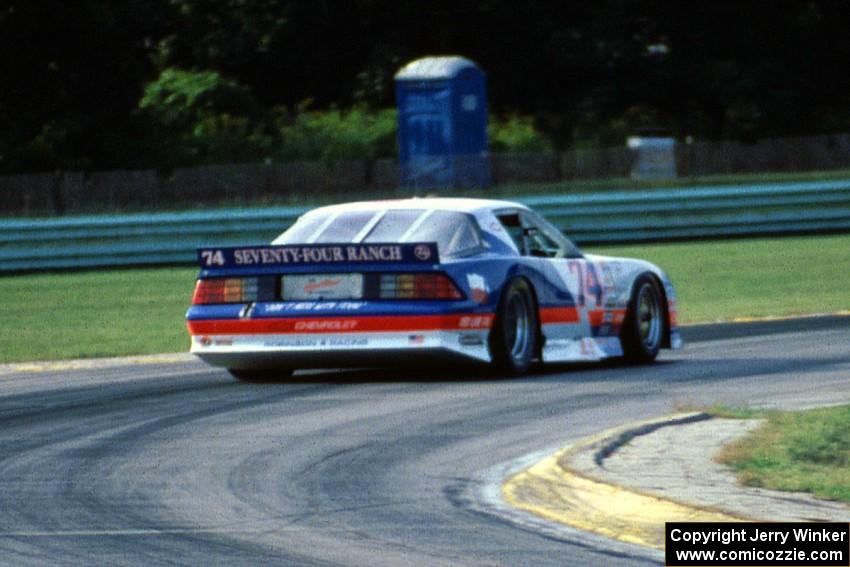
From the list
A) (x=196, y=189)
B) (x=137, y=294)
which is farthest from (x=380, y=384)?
(x=196, y=189)

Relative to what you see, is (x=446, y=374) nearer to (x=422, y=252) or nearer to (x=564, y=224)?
(x=422, y=252)

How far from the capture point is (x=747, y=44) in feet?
190

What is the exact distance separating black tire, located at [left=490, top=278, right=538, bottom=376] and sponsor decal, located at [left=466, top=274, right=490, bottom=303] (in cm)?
18

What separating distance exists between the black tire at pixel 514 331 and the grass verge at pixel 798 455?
3515mm

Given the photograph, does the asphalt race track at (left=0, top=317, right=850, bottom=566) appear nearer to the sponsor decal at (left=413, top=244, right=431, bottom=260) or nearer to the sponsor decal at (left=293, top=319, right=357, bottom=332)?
the sponsor decal at (left=293, top=319, right=357, bottom=332)

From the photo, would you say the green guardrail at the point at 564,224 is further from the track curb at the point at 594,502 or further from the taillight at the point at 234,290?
the track curb at the point at 594,502

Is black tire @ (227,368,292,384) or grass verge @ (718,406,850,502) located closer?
grass verge @ (718,406,850,502)

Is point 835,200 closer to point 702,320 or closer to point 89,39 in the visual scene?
point 702,320

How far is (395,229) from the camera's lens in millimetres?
14664

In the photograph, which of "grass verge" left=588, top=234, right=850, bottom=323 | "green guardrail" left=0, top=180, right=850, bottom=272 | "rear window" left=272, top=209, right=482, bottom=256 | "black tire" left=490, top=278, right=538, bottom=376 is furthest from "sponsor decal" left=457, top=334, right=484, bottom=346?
"green guardrail" left=0, top=180, right=850, bottom=272

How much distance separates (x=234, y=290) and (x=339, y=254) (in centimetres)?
82

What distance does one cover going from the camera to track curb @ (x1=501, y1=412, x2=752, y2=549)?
7.79 meters

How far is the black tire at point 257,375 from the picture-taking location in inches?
580

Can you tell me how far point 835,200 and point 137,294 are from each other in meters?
12.0
